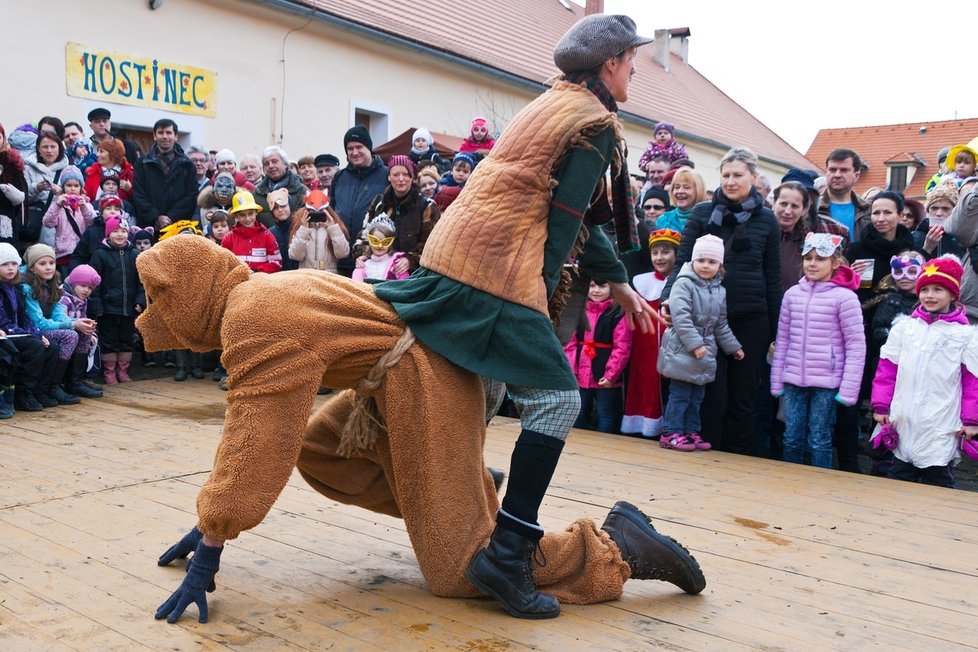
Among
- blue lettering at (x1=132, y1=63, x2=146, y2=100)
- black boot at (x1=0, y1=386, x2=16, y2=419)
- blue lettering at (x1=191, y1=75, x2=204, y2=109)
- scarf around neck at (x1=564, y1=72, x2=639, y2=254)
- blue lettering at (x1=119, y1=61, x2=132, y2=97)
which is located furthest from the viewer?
blue lettering at (x1=191, y1=75, x2=204, y2=109)

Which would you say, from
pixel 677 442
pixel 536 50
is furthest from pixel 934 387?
pixel 536 50

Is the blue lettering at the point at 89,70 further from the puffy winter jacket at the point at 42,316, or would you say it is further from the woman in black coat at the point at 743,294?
the woman in black coat at the point at 743,294

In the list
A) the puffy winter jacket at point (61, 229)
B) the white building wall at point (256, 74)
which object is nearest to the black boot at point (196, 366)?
the puffy winter jacket at point (61, 229)

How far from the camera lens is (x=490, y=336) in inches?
102

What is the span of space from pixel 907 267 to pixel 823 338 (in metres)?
0.73

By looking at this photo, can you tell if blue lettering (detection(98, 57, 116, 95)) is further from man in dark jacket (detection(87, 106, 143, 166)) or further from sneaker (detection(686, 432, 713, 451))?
sneaker (detection(686, 432, 713, 451))

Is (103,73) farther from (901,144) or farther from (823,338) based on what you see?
(901,144)

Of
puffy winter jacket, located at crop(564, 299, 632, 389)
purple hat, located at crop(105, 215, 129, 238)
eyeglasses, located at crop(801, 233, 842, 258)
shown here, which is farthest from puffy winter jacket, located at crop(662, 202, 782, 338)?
purple hat, located at crop(105, 215, 129, 238)

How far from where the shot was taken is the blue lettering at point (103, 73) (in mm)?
9758

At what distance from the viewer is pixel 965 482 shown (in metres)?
5.30

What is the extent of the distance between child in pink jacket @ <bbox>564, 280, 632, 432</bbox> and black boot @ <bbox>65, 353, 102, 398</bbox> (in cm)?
327

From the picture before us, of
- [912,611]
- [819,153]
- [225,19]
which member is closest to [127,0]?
[225,19]

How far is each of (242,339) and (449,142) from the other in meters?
11.2

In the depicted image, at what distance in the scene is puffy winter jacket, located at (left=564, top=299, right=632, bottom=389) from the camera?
5684 millimetres
